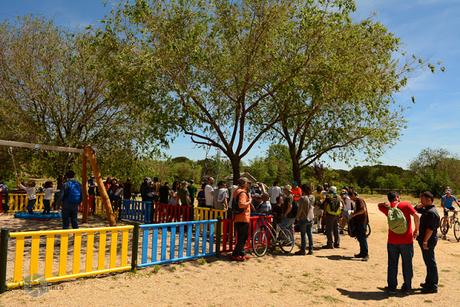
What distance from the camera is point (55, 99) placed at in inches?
722

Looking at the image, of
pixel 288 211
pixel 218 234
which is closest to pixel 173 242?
pixel 218 234

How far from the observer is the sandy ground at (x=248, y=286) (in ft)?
19.6

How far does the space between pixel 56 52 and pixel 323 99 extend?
A: 1312cm

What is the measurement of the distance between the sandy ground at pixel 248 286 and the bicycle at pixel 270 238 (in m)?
0.43

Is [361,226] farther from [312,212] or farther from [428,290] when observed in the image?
[428,290]

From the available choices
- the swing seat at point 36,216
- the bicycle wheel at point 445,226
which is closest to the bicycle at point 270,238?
the bicycle wheel at point 445,226

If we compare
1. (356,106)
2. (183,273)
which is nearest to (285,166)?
(356,106)

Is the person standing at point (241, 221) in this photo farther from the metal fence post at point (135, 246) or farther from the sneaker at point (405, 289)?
the sneaker at point (405, 289)

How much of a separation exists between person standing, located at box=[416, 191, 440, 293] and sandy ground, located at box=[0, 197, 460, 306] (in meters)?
0.25

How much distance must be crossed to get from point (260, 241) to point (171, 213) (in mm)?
4546

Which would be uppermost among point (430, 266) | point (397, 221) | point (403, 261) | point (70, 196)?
point (70, 196)

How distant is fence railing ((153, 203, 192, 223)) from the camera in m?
12.9

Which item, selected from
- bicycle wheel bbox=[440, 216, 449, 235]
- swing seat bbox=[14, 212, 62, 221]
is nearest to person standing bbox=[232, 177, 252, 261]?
swing seat bbox=[14, 212, 62, 221]

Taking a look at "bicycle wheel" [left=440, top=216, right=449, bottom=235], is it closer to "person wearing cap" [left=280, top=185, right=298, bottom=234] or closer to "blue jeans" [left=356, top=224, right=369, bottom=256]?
"blue jeans" [left=356, top=224, right=369, bottom=256]
